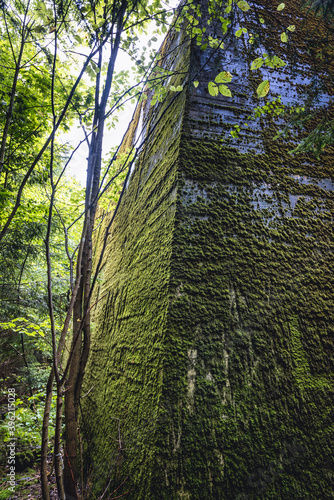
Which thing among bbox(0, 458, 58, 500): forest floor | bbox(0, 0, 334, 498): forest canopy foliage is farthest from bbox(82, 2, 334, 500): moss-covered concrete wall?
bbox(0, 458, 58, 500): forest floor

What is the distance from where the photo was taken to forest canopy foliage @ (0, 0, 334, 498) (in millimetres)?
1186

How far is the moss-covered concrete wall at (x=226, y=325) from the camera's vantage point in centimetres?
109

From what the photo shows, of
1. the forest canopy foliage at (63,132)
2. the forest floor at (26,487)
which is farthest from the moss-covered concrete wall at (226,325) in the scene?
the forest floor at (26,487)

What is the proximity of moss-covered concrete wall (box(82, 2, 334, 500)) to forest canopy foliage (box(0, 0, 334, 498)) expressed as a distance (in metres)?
0.27

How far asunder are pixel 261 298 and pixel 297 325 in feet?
0.87

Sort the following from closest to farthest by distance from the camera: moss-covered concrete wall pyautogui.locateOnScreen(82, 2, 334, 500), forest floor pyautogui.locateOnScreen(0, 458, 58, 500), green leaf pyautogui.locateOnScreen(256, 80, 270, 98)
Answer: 1. moss-covered concrete wall pyautogui.locateOnScreen(82, 2, 334, 500)
2. green leaf pyautogui.locateOnScreen(256, 80, 270, 98)
3. forest floor pyautogui.locateOnScreen(0, 458, 58, 500)

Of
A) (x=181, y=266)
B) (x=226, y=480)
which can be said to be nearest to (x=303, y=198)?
(x=181, y=266)

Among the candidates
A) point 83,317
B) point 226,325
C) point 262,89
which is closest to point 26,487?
point 83,317

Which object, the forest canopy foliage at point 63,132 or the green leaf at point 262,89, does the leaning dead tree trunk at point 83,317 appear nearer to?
the forest canopy foliage at point 63,132

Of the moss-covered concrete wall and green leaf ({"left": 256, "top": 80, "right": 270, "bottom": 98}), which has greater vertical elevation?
green leaf ({"left": 256, "top": 80, "right": 270, "bottom": 98})

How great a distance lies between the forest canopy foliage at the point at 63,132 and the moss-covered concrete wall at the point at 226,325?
0.27 meters

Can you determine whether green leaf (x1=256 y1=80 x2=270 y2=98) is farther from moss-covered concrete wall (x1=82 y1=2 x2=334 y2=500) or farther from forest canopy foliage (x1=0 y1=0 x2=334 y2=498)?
moss-covered concrete wall (x1=82 y1=2 x2=334 y2=500)

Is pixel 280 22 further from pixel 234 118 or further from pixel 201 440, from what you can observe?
pixel 201 440

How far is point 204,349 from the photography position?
1.23 metres
